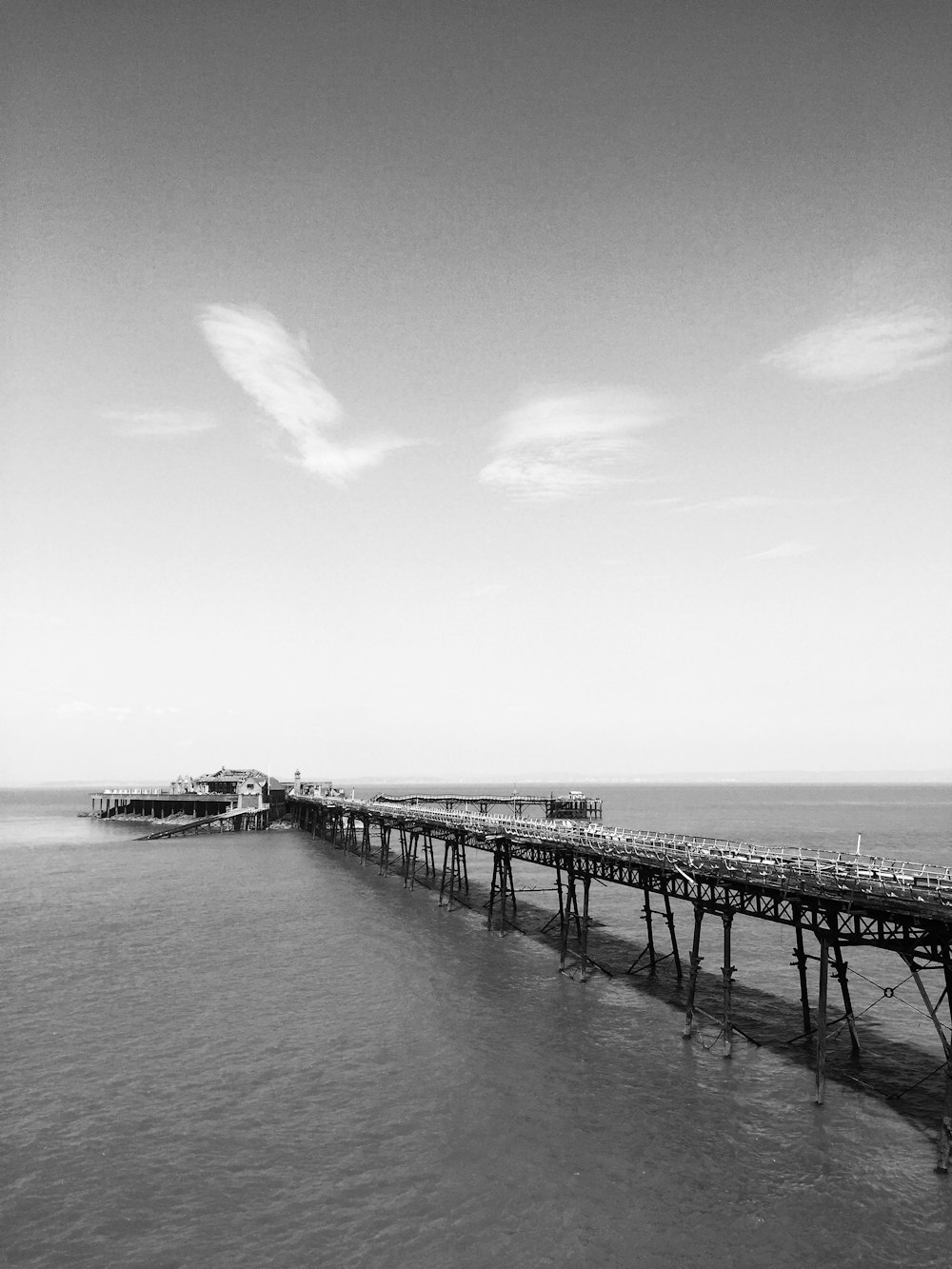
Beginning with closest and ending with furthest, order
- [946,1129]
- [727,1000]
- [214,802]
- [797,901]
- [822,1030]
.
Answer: [946,1129] < [822,1030] < [797,901] < [727,1000] < [214,802]

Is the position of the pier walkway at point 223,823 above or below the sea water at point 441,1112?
above

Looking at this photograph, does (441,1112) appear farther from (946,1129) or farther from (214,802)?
(214,802)

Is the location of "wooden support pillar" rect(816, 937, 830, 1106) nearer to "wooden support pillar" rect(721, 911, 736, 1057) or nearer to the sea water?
the sea water

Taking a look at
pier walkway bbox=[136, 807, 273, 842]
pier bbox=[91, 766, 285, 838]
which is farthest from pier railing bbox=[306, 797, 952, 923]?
pier bbox=[91, 766, 285, 838]

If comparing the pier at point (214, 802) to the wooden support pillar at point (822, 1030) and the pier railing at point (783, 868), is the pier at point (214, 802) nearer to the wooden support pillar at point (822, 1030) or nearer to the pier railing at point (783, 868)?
the pier railing at point (783, 868)

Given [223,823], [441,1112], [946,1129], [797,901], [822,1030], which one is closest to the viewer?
[946,1129]

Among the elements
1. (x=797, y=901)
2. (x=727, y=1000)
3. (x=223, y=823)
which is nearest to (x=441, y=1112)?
(x=727, y=1000)

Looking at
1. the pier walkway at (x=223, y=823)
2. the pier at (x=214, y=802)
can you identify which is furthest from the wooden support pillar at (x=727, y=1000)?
the pier at (x=214, y=802)

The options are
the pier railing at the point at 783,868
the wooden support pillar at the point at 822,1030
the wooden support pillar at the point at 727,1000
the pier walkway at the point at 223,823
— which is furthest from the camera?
the pier walkway at the point at 223,823

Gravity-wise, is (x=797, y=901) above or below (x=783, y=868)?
below
